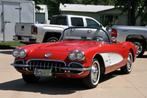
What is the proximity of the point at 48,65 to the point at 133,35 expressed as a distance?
969 cm

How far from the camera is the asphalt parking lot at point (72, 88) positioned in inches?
354

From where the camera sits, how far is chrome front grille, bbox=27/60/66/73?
30.4 ft

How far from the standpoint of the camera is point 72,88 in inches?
387

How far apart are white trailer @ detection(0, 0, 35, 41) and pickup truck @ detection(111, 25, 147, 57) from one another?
9.15 meters

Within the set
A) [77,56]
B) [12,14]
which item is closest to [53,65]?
[77,56]

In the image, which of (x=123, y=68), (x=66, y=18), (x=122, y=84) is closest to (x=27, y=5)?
(x=66, y=18)

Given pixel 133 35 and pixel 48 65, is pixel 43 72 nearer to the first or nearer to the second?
pixel 48 65

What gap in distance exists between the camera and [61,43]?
34.6 feet

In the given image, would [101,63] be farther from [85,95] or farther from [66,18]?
[66,18]

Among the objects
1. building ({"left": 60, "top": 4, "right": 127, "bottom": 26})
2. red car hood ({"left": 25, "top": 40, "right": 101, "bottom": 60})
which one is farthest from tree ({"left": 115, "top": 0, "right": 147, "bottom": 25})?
red car hood ({"left": 25, "top": 40, "right": 101, "bottom": 60})

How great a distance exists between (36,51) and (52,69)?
69cm

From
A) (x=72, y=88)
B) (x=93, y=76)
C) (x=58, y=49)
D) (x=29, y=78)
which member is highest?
(x=58, y=49)

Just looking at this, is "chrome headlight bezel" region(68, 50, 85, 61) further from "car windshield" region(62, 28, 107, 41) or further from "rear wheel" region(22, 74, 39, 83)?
"car windshield" region(62, 28, 107, 41)

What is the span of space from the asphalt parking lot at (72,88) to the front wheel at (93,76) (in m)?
0.13
